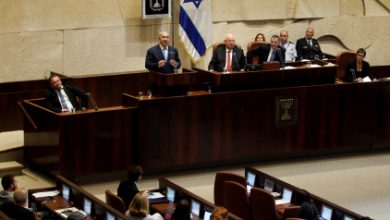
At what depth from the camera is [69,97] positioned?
39.3 ft

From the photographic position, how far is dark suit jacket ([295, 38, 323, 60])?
1526cm

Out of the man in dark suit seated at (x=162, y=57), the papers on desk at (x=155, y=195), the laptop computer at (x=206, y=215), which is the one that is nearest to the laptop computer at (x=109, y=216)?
the laptop computer at (x=206, y=215)

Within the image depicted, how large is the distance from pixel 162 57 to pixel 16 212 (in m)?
4.81

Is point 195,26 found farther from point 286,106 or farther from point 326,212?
point 326,212

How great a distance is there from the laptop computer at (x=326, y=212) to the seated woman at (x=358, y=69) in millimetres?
5131

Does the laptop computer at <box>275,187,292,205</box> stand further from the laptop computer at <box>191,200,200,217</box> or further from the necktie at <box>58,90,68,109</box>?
the necktie at <box>58,90,68,109</box>

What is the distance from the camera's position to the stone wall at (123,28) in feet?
46.3

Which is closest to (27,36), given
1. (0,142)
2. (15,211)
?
(0,142)

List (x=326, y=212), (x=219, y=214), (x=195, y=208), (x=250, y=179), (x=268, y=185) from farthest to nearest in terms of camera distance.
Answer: (x=250, y=179)
(x=268, y=185)
(x=195, y=208)
(x=326, y=212)
(x=219, y=214)

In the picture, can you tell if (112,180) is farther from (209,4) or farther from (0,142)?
(209,4)

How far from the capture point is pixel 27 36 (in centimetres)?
1414

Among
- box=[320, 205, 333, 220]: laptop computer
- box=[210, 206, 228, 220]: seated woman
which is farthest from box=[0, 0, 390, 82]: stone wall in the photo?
box=[210, 206, 228, 220]: seated woman

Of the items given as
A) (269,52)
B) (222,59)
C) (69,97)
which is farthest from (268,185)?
(269,52)

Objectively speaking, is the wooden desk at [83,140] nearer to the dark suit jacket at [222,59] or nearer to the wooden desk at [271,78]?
the wooden desk at [271,78]
